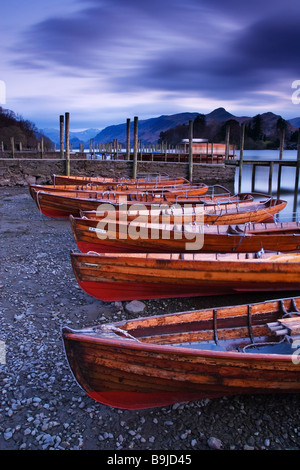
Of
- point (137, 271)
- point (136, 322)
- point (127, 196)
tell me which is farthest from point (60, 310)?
point (127, 196)

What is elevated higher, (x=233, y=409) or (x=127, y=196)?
(x=127, y=196)

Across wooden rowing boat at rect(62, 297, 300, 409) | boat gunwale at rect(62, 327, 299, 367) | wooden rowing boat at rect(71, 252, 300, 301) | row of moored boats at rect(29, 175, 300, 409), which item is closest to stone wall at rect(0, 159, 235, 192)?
row of moored boats at rect(29, 175, 300, 409)

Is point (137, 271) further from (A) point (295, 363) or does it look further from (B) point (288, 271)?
(A) point (295, 363)

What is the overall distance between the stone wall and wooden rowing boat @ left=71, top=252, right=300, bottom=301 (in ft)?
57.5

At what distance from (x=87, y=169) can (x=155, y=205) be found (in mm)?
12219

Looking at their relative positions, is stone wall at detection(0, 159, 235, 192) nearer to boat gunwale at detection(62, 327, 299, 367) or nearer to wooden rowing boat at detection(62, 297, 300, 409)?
wooden rowing boat at detection(62, 297, 300, 409)

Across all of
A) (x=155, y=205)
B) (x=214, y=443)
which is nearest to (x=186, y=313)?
(x=214, y=443)

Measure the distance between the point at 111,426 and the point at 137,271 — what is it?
10.3 ft

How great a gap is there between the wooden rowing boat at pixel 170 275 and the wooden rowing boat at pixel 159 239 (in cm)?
168

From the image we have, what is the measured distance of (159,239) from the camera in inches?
356

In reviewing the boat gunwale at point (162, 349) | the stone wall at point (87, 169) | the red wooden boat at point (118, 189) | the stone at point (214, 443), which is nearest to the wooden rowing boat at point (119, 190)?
the red wooden boat at point (118, 189)

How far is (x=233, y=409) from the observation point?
4.48m

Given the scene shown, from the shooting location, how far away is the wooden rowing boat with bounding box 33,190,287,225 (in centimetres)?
1295
